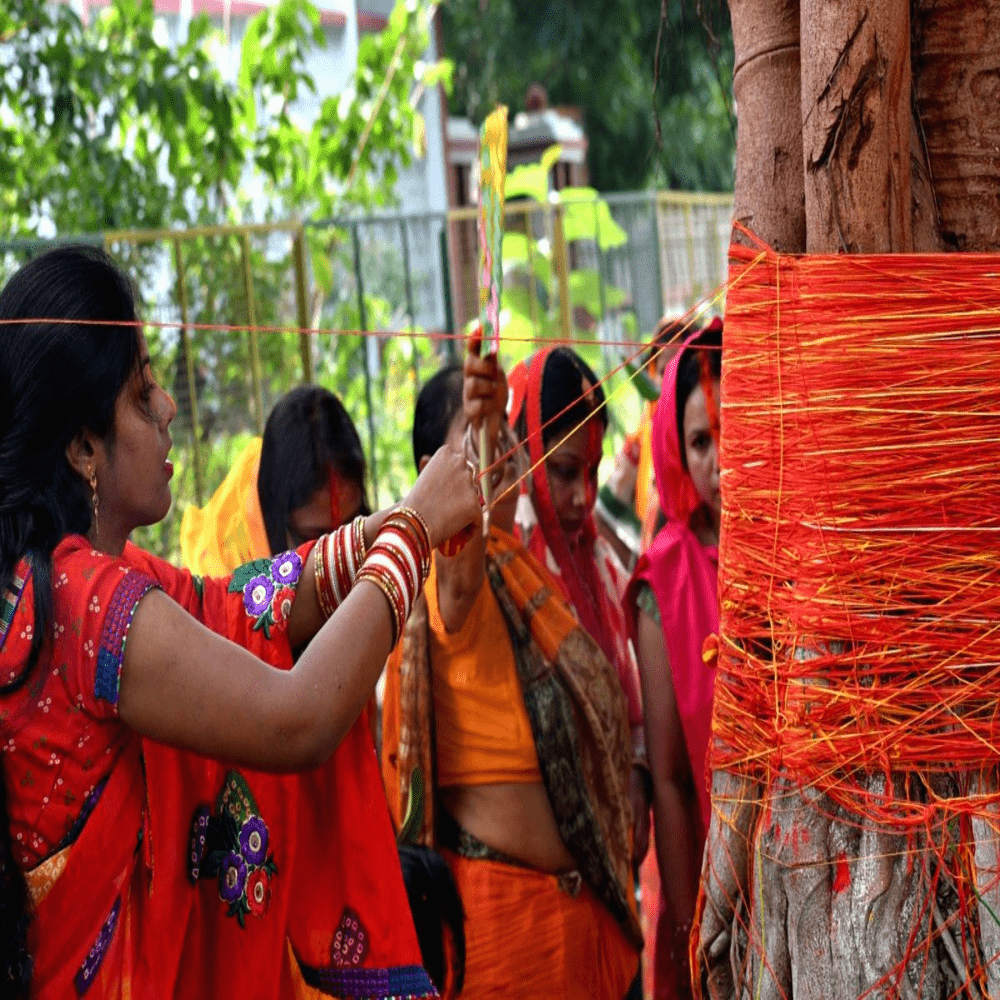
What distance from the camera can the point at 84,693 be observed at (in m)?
1.88

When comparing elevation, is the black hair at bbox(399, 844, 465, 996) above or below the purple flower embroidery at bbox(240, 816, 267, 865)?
below

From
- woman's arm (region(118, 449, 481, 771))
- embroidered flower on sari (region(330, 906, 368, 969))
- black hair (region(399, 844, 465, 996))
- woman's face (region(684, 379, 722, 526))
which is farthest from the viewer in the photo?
woman's face (region(684, 379, 722, 526))

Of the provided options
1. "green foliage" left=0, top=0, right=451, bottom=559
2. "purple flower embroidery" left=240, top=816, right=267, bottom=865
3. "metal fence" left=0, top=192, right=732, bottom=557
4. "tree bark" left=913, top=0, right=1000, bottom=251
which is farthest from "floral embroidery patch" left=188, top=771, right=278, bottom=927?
"green foliage" left=0, top=0, right=451, bottom=559

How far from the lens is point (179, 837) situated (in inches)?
82.1

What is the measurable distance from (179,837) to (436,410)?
1437 mm

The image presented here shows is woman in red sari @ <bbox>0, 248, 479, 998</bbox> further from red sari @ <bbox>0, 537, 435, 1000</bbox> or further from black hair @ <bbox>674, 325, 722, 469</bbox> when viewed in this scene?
black hair @ <bbox>674, 325, 722, 469</bbox>

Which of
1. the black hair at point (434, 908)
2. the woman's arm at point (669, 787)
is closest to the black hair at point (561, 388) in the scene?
the woman's arm at point (669, 787)

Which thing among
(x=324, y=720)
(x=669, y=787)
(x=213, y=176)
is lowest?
(x=669, y=787)

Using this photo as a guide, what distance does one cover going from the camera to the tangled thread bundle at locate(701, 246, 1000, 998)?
1660mm

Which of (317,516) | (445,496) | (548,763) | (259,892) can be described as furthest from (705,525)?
(259,892)

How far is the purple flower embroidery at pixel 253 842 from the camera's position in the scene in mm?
2195

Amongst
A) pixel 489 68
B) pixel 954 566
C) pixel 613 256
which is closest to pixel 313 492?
pixel 954 566

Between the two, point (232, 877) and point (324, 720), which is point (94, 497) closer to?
point (324, 720)

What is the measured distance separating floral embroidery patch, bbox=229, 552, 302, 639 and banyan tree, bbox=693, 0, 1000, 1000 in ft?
2.22
